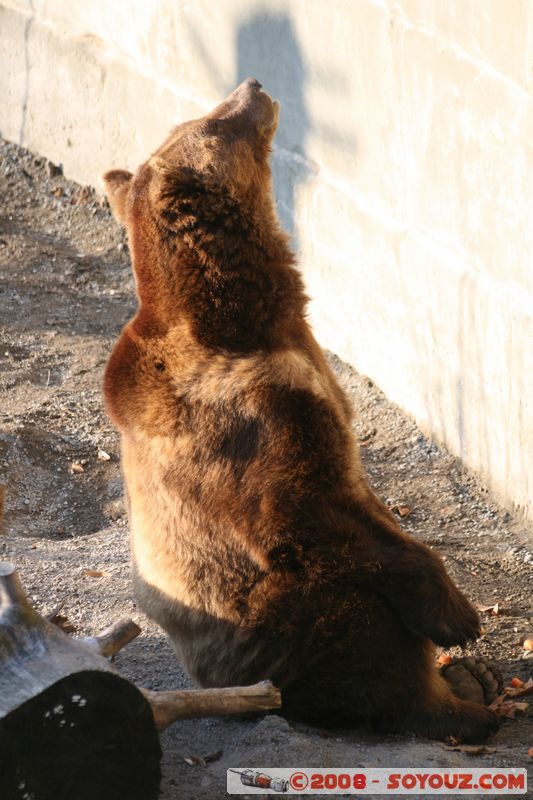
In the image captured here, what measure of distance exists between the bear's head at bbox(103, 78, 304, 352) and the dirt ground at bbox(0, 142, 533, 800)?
1361 millimetres

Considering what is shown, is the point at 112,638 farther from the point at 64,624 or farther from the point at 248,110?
the point at 248,110

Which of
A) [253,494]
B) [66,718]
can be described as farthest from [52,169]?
[66,718]

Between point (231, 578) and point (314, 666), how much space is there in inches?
17.2

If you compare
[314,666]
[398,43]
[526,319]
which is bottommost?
[314,666]

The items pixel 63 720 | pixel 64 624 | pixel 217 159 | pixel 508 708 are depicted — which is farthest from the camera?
pixel 64 624

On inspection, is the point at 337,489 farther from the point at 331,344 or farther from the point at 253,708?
the point at 331,344

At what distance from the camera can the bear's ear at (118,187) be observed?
14.6ft

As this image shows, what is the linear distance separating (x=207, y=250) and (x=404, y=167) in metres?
2.59

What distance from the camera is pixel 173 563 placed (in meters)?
4.17

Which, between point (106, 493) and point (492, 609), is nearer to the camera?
point (492, 609)

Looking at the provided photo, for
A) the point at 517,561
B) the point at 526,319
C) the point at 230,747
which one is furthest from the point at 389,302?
the point at 230,747

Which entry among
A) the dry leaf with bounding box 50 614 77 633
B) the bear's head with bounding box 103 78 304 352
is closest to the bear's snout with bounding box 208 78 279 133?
the bear's head with bounding box 103 78 304 352

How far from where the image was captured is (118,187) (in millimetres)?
4488

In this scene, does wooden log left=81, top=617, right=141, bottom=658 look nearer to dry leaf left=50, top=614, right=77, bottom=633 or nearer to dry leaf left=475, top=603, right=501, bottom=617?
dry leaf left=50, top=614, right=77, bottom=633
